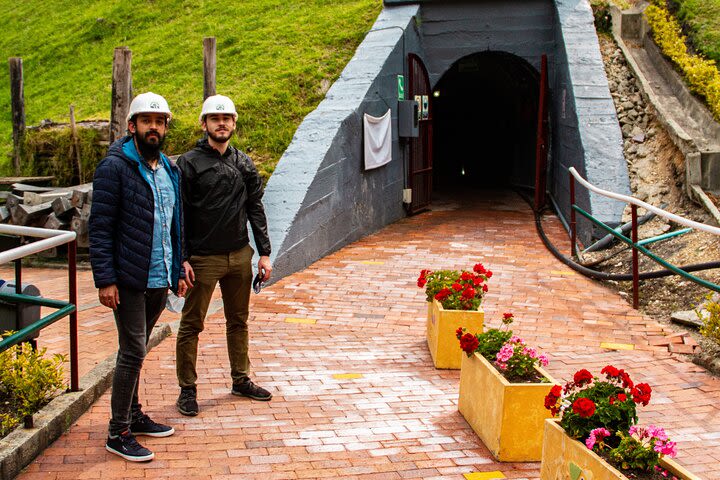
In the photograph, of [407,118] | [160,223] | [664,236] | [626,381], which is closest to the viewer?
[626,381]

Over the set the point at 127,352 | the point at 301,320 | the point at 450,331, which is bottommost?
the point at 301,320

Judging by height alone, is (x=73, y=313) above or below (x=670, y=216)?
below

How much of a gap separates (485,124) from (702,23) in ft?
35.6

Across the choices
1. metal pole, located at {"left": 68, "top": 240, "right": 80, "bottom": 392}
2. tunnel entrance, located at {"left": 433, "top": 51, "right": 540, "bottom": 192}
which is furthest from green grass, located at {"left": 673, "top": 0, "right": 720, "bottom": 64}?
metal pole, located at {"left": 68, "top": 240, "right": 80, "bottom": 392}

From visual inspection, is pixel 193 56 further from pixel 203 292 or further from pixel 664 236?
pixel 203 292

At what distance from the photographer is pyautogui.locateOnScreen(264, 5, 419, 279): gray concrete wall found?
32.2 feet

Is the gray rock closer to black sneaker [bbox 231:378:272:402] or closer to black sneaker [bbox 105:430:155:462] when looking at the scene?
black sneaker [bbox 231:378:272:402]

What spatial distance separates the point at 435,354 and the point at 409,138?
26.8 feet

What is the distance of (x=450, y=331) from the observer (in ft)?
21.1

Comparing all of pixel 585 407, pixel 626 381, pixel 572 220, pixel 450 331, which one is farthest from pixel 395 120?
pixel 585 407

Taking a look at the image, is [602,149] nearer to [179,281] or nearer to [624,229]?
[624,229]

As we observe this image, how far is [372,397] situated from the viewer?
574 centimetres

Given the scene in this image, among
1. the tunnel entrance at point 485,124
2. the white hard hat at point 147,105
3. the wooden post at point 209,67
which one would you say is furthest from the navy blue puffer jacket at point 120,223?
the tunnel entrance at point 485,124

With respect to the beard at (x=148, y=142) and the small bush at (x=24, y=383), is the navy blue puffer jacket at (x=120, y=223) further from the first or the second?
the small bush at (x=24, y=383)
